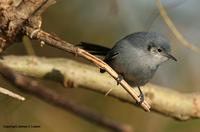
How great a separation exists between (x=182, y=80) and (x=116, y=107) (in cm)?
88

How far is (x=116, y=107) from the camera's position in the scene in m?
5.42

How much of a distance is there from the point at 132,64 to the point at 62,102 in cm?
259

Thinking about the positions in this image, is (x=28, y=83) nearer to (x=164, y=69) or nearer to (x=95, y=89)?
(x=95, y=89)

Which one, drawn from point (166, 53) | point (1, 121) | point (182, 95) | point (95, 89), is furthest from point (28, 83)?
point (1, 121)

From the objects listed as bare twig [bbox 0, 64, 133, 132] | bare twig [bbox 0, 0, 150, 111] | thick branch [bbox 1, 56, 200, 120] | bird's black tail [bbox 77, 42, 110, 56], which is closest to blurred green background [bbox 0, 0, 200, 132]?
bird's black tail [bbox 77, 42, 110, 56]

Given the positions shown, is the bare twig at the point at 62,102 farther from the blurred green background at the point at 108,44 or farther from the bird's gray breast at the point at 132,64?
the blurred green background at the point at 108,44

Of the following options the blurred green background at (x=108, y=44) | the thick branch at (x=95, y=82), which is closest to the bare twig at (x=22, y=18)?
the thick branch at (x=95, y=82)

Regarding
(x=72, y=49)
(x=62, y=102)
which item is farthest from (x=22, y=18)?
(x=62, y=102)

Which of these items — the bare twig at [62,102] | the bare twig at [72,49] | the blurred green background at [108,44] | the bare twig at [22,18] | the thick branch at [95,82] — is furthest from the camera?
the blurred green background at [108,44]

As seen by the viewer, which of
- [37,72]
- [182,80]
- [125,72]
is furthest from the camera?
[182,80]

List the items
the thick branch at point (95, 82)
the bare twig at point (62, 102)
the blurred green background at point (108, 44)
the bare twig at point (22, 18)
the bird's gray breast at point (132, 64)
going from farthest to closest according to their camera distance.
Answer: the blurred green background at point (108, 44) < the bird's gray breast at point (132, 64) < the thick branch at point (95, 82) < the bare twig at point (22, 18) < the bare twig at point (62, 102)

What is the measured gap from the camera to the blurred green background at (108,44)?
4707 mm

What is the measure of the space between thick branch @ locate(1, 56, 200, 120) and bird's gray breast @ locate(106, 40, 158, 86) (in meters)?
0.33

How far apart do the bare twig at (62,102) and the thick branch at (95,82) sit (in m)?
2.05
